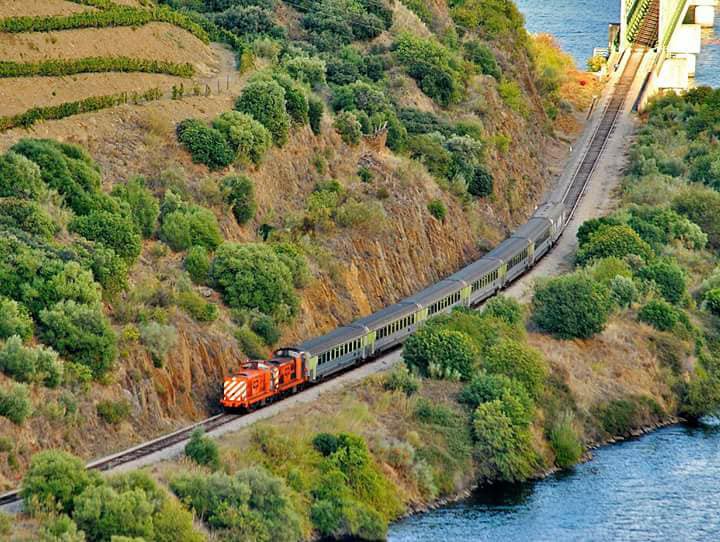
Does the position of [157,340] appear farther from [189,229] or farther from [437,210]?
[437,210]

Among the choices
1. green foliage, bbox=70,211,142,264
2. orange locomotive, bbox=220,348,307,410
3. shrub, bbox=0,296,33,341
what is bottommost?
orange locomotive, bbox=220,348,307,410

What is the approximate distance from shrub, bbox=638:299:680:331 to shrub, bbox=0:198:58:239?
1299 inches

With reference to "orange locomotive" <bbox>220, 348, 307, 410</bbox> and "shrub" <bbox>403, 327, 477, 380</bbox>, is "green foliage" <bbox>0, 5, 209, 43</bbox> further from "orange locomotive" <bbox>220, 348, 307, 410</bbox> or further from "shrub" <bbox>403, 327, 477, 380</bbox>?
"shrub" <bbox>403, 327, 477, 380</bbox>

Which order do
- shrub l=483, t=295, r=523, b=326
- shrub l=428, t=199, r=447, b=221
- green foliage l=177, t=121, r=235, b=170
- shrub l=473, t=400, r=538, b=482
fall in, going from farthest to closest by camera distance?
shrub l=428, t=199, r=447, b=221, green foliage l=177, t=121, r=235, b=170, shrub l=483, t=295, r=523, b=326, shrub l=473, t=400, r=538, b=482

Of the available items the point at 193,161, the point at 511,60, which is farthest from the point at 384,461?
the point at 511,60

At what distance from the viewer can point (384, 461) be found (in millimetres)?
80062

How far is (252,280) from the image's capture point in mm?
90750

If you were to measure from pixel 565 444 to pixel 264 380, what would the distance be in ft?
46.8

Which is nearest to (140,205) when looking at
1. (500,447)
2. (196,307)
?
(196,307)

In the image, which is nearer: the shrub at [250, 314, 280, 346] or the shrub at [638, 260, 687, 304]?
the shrub at [250, 314, 280, 346]

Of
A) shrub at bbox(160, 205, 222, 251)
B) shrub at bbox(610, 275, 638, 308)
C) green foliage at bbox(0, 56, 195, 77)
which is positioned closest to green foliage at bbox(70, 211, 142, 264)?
shrub at bbox(160, 205, 222, 251)

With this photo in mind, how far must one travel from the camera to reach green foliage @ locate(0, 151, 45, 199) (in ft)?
284

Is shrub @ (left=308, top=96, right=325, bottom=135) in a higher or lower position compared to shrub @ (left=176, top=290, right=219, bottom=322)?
higher

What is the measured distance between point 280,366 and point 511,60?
7065 centimetres
